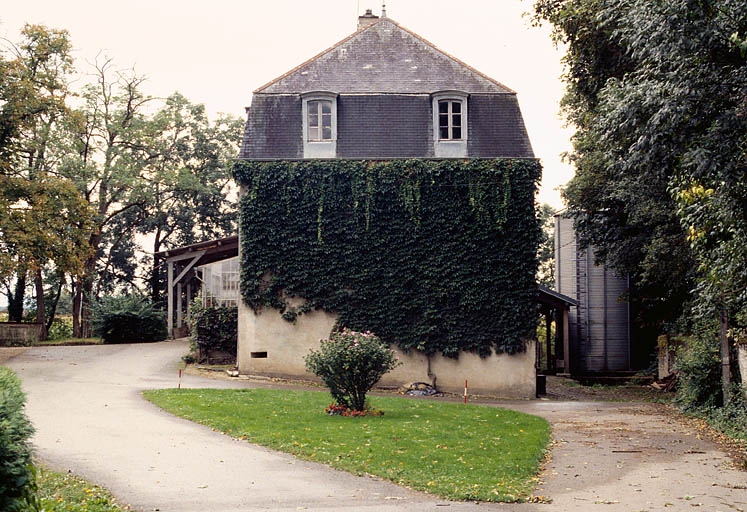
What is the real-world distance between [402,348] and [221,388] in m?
5.69

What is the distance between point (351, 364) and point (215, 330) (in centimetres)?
1165

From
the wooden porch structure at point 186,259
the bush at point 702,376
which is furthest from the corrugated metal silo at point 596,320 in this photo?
the bush at point 702,376

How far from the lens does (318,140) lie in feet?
87.2

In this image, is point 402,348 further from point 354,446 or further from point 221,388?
point 354,446

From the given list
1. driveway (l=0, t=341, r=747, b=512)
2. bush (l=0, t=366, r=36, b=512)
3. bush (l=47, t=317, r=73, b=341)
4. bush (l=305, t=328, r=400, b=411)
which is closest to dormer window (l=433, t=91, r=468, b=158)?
driveway (l=0, t=341, r=747, b=512)

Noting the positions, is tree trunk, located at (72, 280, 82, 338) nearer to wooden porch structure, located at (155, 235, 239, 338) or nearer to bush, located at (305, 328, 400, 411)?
wooden porch structure, located at (155, 235, 239, 338)

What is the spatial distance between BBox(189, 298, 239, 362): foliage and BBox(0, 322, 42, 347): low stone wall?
35.8 feet

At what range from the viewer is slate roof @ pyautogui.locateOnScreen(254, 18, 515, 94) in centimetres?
2728

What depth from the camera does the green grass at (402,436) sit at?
455 inches

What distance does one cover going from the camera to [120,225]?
4778 cm

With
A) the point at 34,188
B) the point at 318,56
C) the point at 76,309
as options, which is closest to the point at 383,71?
the point at 318,56

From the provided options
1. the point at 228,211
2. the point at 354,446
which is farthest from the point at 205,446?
the point at 228,211

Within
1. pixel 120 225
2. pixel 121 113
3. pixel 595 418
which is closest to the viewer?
pixel 595 418

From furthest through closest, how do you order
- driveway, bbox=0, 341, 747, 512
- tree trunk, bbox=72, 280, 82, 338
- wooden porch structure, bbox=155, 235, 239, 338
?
tree trunk, bbox=72, 280, 82, 338 < wooden porch structure, bbox=155, 235, 239, 338 < driveway, bbox=0, 341, 747, 512
